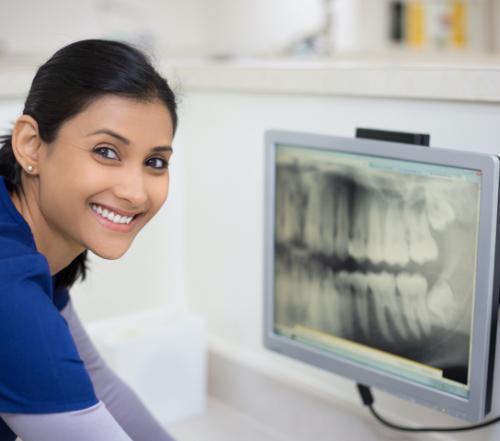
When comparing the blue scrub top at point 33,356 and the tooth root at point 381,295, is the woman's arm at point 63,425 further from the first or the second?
the tooth root at point 381,295

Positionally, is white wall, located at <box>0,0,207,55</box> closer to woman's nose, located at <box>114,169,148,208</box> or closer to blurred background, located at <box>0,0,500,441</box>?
blurred background, located at <box>0,0,500,441</box>

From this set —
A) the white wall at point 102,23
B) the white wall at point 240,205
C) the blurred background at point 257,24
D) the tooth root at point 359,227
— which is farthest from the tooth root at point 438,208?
the blurred background at point 257,24

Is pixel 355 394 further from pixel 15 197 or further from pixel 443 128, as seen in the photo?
pixel 15 197

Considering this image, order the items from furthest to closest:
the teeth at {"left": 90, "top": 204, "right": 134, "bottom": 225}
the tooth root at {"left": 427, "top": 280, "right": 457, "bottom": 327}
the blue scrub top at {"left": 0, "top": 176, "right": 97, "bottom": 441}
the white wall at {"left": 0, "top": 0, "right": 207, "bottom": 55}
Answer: the white wall at {"left": 0, "top": 0, "right": 207, "bottom": 55} < the tooth root at {"left": 427, "top": 280, "right": 457, "bottom": 327} < the teeth at {"left": 90, "top": 204, "right": 134, "bottom": 225} < the blue scrub top at {"left": 0, "top": 176, "right": 97, "bottom": 441}

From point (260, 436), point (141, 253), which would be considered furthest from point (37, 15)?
point (260, 436)

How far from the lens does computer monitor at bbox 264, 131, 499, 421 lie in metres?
1.00

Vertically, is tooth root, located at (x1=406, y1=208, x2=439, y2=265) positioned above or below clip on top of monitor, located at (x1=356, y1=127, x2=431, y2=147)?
below

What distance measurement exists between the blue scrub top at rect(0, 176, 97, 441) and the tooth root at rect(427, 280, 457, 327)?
0.44m

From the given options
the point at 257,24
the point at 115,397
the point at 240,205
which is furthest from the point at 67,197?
the point at 257,24

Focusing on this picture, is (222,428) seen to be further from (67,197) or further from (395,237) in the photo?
(67,197)

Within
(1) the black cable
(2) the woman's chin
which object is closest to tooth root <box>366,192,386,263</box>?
(1) the black cable

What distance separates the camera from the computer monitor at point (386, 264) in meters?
1.00

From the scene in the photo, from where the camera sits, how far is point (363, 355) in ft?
3.76

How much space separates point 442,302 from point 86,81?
0.50 m
